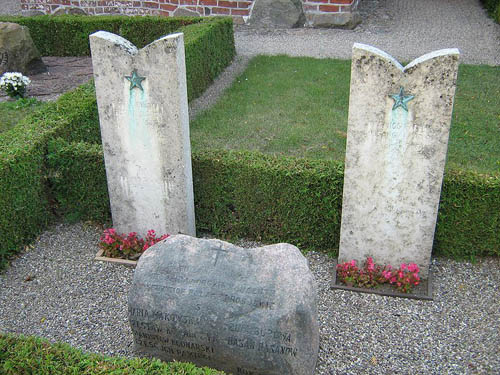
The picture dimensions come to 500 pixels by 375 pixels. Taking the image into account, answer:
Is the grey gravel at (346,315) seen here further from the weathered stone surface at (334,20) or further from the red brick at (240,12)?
the red brick at (240,12)

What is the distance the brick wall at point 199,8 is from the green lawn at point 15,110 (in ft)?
20.4

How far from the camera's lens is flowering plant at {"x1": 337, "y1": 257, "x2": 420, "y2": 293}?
5.68 m

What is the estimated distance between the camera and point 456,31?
13.9 metres

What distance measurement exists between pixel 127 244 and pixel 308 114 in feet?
14.9

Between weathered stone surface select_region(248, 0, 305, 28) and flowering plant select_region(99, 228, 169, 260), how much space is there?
941 cm

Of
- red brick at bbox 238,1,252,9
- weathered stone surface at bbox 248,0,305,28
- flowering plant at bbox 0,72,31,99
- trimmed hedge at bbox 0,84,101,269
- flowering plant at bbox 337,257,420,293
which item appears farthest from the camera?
red brick at bbox 238,1,252,9

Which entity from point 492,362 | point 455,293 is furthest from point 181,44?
point 492,362

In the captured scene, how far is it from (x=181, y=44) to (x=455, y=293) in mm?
3770

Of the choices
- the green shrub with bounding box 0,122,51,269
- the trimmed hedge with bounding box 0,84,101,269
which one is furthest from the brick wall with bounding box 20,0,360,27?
the green shrub with bounding box 0,122,51,269

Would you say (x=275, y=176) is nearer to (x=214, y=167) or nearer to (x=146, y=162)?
(x=214, y=167)

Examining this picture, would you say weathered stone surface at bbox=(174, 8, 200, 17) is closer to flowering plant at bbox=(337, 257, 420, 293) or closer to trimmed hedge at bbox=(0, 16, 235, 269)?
trimmed hedge at bbox=(0, 16, 235, 269)

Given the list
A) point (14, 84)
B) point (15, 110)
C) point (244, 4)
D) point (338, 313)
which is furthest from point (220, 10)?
point (338, 313)

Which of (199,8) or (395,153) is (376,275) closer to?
(395,153)

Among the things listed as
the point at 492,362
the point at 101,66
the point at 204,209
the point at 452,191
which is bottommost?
the point at 492,362
